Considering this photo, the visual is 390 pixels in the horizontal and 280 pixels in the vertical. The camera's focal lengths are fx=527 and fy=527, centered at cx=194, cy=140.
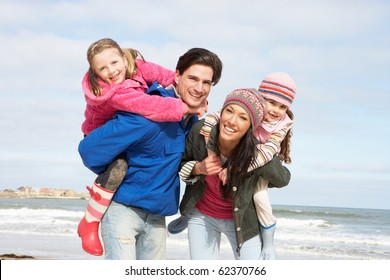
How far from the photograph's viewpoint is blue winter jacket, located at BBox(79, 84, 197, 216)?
3367 millimetres

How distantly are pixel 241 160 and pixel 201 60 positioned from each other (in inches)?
28.7

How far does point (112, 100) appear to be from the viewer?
3.39 metres

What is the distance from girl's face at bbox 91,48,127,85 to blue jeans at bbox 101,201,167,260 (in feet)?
2.71

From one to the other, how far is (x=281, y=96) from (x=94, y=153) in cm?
130

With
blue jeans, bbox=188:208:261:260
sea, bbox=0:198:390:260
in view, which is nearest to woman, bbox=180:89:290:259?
blue jeans, bbox=188:208:261:260

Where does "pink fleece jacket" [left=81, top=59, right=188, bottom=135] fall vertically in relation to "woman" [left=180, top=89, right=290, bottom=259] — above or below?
above

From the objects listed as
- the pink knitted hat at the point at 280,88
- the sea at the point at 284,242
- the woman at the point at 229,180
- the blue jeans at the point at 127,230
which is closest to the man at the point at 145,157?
the blue jeans at the point at 127,230

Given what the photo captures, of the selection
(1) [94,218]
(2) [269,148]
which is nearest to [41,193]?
(1) [94,218]

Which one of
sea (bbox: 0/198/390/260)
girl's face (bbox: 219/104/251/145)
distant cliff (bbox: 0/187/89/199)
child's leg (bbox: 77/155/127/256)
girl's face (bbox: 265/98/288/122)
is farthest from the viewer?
distant cliff (bbox: 0/187/89/199)

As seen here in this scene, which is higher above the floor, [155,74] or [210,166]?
[155,74]

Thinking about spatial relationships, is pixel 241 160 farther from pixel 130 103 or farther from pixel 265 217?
pixel 130 103

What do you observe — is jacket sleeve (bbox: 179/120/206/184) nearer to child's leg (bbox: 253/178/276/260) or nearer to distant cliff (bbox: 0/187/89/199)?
child's leg (bbox: 253/178/276/260)
